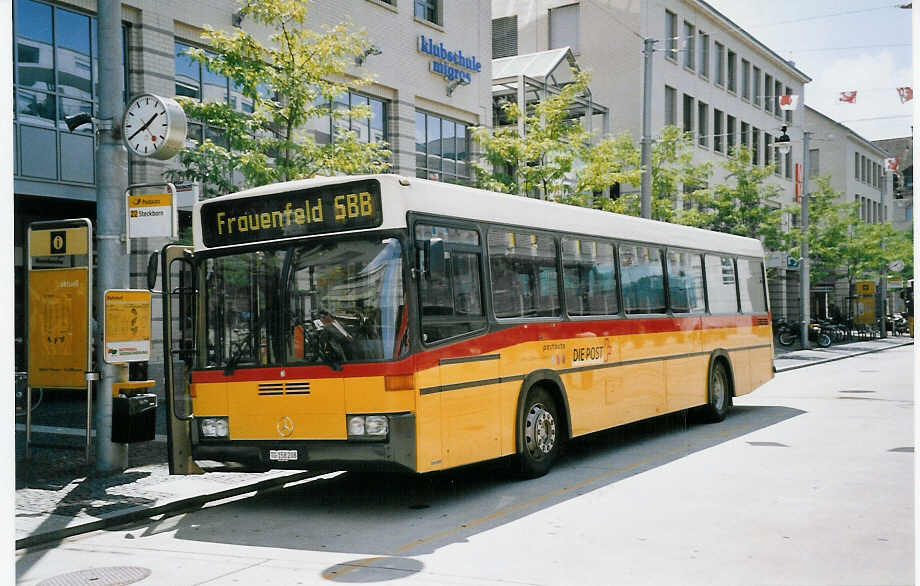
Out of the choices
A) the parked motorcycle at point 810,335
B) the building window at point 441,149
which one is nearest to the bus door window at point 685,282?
the building window at point 441,149

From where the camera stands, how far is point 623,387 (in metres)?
12.2

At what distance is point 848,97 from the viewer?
25703mm

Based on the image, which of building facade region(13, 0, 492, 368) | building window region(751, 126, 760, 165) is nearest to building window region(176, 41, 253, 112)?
building facade region(13, 0, 492, 368)

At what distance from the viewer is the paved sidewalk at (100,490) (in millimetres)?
8273

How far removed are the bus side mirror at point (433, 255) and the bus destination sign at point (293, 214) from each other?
476 millimetres

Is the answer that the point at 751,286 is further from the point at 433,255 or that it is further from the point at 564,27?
the point at 564,27

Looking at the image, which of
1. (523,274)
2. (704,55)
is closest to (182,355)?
(523,274)

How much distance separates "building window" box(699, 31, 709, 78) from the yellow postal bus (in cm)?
3646

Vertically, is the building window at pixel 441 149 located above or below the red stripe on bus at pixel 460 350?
above

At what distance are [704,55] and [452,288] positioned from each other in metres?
39.8

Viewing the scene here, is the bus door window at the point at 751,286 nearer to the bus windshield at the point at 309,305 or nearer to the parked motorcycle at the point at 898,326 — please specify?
the bus windshield at the point at 309,305

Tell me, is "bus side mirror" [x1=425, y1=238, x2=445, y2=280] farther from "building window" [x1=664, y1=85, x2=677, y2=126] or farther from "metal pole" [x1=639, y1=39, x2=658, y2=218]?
"building window" [x1=664, y1=85, x2=677, y2=126]

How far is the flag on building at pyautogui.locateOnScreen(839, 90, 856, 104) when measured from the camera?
25547 mm

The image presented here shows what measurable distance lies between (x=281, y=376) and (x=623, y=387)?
507 centimetres
